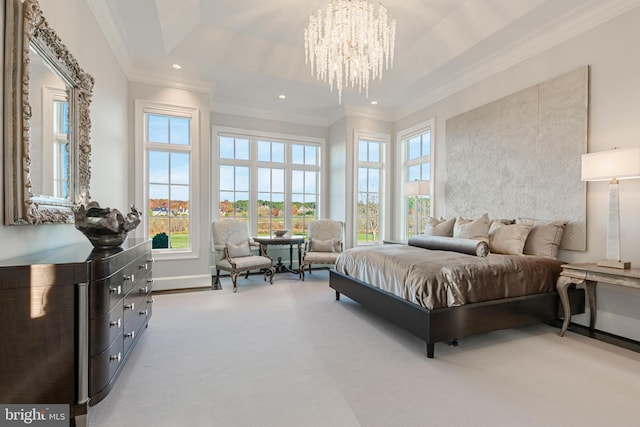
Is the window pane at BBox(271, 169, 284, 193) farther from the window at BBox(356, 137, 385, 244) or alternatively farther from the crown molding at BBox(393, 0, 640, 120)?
the crown molding at BBox(393, 0, 640, 120)

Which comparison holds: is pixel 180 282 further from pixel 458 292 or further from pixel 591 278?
pixel 591 278

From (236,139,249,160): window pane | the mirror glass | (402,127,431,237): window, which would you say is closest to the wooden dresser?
the mirror glass

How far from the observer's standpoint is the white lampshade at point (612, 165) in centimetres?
231

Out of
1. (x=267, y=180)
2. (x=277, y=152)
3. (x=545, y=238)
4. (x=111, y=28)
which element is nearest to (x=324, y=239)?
(x=267, y=180)

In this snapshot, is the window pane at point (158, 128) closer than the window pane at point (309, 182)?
Yes

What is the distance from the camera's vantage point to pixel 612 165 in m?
2.43

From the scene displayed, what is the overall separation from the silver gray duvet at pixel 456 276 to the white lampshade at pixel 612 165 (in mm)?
907

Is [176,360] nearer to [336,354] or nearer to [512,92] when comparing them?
[336,354]

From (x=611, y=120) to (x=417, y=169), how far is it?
9.39 ft

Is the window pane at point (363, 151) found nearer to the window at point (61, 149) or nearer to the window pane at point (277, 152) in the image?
the window pane at point (277, 152)

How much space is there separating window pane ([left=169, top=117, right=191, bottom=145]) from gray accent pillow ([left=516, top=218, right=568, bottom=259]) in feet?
15.5

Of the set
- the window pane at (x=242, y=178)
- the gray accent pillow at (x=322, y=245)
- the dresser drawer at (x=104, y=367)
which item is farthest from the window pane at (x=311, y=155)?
the dresser drawer at (x=104, y=367)

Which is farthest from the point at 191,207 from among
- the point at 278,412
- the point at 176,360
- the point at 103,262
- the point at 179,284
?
the point at 278,412

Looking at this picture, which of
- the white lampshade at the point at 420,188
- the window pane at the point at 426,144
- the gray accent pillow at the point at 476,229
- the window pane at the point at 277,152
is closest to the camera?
the gray accent pillow at the point at 476,229
